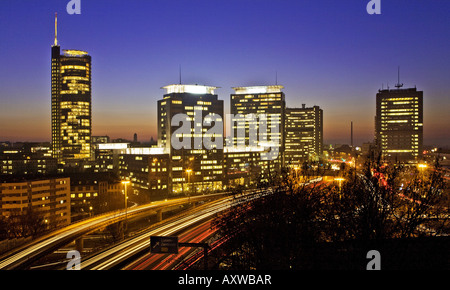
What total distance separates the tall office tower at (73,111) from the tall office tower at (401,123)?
105910 mm

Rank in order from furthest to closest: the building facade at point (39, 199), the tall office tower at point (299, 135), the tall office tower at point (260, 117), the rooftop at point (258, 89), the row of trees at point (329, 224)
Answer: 1. the tall office tower at point (299, 135)
2. the rooftop at point (258, 89)
3. the tall office tower at point (260, 117)
4. the building facade at point (39, 199)
5. the row of trees at point (329, 224)

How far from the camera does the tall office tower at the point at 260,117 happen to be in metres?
121

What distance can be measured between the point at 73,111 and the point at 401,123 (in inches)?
4633

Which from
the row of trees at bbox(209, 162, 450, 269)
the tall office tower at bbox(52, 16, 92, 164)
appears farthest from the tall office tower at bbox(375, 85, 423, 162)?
the row of trees at bbox(209, 162, 450, 269)

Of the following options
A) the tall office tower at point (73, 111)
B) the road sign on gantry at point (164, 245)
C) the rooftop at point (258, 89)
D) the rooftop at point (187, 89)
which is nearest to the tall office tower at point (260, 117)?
the rooftop at point (258, 89)

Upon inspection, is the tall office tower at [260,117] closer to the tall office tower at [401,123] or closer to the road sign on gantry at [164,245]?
the tall office tower at [401,123]

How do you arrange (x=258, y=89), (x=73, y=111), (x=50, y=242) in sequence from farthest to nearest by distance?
(x=258, y=89) → (x=73, y=111) → (x=50, y=242)

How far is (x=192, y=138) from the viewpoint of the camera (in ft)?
282

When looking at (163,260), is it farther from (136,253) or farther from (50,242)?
(50,242)

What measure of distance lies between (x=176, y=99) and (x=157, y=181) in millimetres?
22389

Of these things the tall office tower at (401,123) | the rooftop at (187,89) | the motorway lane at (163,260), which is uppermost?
the rooftop at (187,89)

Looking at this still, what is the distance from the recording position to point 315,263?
10273mm

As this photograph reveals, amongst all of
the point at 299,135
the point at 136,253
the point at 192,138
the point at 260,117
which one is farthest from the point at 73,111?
the point at 136,253
